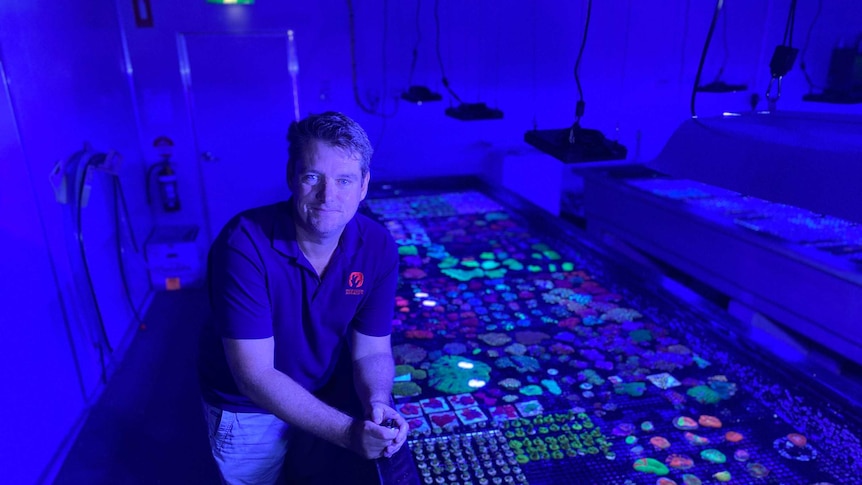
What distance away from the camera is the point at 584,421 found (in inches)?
70.8

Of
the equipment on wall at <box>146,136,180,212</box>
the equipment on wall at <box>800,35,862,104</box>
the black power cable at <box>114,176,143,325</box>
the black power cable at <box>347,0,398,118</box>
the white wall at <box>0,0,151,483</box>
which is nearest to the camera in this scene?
the white wall at <box>0,0,151,483</box>

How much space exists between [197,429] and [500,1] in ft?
14.7

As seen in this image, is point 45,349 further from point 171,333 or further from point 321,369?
point 321,369

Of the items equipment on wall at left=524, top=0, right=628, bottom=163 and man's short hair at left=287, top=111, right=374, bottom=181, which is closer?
man's short hair at left=287, top=111, right=374, bottom=181

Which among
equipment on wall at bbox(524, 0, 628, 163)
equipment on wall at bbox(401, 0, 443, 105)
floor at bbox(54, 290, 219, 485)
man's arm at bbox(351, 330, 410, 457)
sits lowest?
floor at bbox(54, 290, 219, 485)

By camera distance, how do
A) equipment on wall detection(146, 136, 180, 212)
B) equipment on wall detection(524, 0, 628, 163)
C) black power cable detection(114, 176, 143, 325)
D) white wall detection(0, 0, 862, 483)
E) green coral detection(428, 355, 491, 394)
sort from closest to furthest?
green coral detection(428, 355, 491, 394) → equipment on wall detection(524, 0, 628, 163) → white wall detection(0, 0, 862, 483) → black power cable detection(114, 176, 143, 325) → equipment on wall detection(146, 136, 180, 212)

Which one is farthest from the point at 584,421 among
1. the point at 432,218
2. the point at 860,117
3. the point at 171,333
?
the point at 171,333

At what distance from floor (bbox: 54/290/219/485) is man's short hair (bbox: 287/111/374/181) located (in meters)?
1.85

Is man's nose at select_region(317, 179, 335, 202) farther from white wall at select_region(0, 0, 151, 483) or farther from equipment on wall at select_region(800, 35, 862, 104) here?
equipment on wall at select_region(800, 35, 862, 104)

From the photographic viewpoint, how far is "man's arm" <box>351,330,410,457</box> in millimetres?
1466

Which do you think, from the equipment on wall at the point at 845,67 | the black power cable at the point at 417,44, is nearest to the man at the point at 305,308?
the black power cable at the point at 417,44

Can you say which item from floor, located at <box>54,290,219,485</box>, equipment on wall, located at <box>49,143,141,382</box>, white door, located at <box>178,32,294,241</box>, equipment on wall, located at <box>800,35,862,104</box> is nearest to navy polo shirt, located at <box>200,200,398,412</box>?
floor, located at <box>54,290,219,485</box>

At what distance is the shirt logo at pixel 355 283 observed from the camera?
1.59 meters

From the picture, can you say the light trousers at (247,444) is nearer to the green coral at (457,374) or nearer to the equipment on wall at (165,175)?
the green coral at (457,374)
